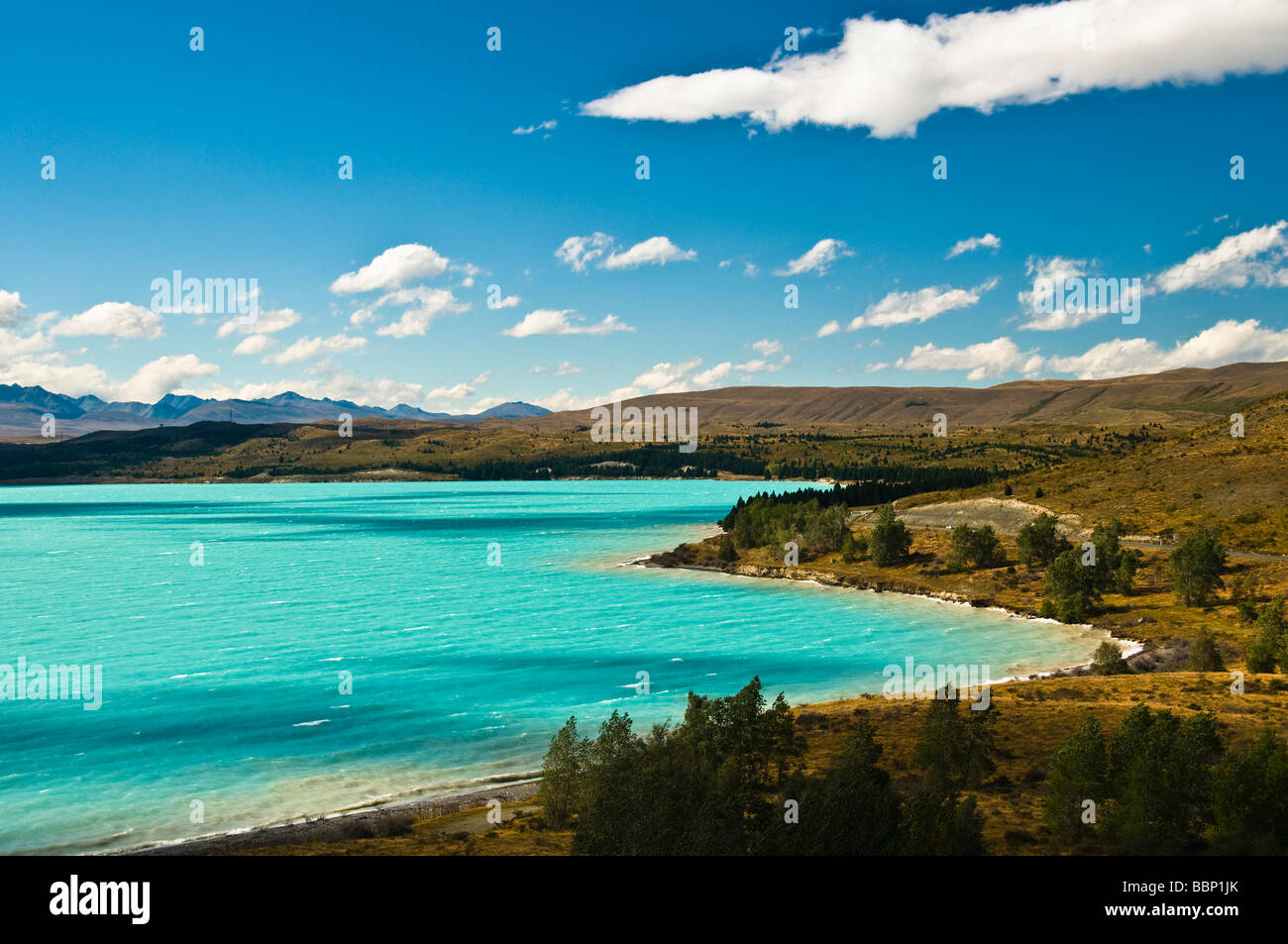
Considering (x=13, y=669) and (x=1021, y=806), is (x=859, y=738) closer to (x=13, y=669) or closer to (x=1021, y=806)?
(x=1021, y=806)

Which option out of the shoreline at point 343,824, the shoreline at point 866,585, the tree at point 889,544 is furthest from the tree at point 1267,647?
the tree at point 889,544

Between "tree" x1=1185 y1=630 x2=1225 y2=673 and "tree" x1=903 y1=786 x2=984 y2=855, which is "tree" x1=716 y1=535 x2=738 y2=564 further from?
"tree" x1=903 y1=786 x2=984 y2=855

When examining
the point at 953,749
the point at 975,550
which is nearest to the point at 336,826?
the point at 953,749
